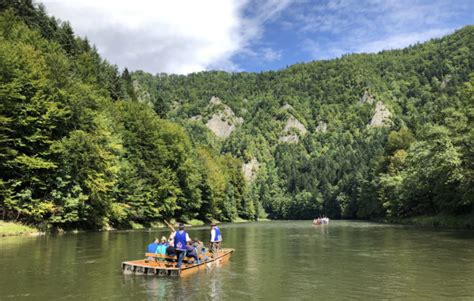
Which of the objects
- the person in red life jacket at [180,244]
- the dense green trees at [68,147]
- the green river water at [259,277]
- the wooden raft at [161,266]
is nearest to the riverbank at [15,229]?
the dense green trees at [68,147]

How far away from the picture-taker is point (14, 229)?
44.3 metres

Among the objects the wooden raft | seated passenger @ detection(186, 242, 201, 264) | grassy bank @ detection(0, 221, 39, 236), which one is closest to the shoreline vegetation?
grassy bank @ detection(0, 221, 39, 236)

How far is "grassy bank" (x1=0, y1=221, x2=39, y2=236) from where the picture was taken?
4315 cm

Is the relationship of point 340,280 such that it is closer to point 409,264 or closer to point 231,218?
point 409,264

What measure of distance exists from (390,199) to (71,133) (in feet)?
233

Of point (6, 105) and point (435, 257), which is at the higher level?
point (6, 105)

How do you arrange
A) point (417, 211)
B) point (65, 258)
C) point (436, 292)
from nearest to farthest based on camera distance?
point (436, 292) → point (65, 258) → point (417, 211)

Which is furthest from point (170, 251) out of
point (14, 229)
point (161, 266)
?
point (14, 229)

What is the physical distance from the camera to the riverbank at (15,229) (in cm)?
4319

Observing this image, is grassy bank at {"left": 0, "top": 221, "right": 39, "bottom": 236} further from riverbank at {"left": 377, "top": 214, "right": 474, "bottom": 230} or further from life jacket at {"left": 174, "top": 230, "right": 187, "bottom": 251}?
riverbank at {"left": 377, "top": 214, "right": 474, "bottom": 230}

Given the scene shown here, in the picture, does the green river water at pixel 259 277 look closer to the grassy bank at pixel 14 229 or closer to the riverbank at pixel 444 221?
the grassy bank at pixel 14 229

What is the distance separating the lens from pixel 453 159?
58.3 meters

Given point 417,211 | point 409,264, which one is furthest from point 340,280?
point 417,211

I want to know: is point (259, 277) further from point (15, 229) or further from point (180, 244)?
point (15, 229)
